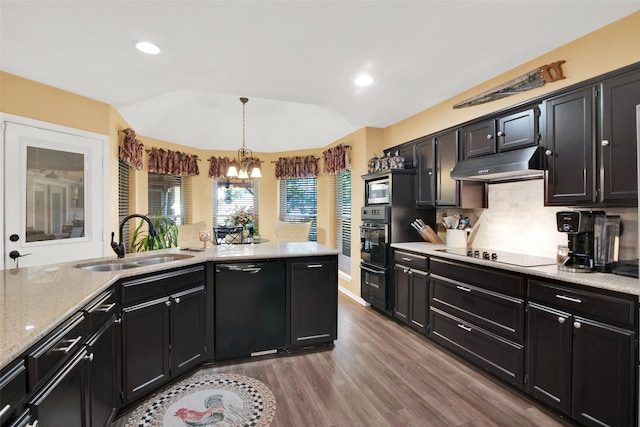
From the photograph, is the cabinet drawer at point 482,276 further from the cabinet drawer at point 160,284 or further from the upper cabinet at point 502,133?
the cabinet drawer at point 160,284

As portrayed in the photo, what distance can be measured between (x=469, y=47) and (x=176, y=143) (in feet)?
15.6

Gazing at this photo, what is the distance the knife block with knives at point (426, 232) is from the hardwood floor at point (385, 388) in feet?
4.03

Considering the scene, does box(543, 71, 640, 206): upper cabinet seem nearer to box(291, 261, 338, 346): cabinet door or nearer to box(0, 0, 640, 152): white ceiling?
box(0, 0, 640, 152): white ceiling

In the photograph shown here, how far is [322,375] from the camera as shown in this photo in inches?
104

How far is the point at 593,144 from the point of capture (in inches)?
84.2

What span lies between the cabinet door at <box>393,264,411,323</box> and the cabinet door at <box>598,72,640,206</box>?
1.96 m

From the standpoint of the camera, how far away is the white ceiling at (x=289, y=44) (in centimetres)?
198

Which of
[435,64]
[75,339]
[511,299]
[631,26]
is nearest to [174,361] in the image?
[75,339]

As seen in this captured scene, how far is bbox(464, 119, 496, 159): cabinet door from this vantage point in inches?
115

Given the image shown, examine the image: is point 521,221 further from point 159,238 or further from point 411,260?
point 159,238

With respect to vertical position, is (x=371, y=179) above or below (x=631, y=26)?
below

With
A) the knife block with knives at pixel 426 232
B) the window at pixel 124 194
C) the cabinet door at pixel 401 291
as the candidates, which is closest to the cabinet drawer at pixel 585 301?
the cabinet door at pixel 401 291

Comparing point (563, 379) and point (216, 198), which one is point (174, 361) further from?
point (216, 198)

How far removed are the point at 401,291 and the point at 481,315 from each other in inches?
44.8
